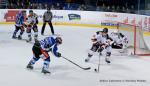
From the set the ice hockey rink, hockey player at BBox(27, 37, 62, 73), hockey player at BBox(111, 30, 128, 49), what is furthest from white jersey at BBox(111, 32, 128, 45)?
hockey player at BBox(27, 37, 62, 73)

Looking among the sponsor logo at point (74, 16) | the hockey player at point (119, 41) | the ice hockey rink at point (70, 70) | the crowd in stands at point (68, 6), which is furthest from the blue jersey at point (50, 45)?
the crowd in stands at point (68, 6)

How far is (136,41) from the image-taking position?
12.6 meters

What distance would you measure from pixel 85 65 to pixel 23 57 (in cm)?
191

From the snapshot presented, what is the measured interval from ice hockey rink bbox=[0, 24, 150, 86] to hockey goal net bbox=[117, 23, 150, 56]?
615 millimetres

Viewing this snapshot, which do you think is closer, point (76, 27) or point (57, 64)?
point (57, 64)

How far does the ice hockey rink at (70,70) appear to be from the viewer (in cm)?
855

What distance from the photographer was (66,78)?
8867 mm

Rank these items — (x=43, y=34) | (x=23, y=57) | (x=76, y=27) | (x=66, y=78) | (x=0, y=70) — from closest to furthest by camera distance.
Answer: (x=66, y=78), (x=0, y=70), (x=23, y=57), (x=43, y=34), (x=76, y=27)

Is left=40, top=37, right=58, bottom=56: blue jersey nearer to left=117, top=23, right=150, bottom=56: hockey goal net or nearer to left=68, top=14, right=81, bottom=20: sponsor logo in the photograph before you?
left=117, top=23, right=150, bottom=56: hockey goal net

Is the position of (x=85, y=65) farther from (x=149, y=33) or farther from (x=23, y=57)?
(x=149, y=33)

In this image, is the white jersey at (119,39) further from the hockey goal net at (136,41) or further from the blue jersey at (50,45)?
the blue jersey at (50,45)

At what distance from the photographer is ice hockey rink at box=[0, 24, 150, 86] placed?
337 inches

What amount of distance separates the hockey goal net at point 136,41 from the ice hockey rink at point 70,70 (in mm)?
615

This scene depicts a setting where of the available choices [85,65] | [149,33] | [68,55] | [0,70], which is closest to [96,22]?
[149,33]
